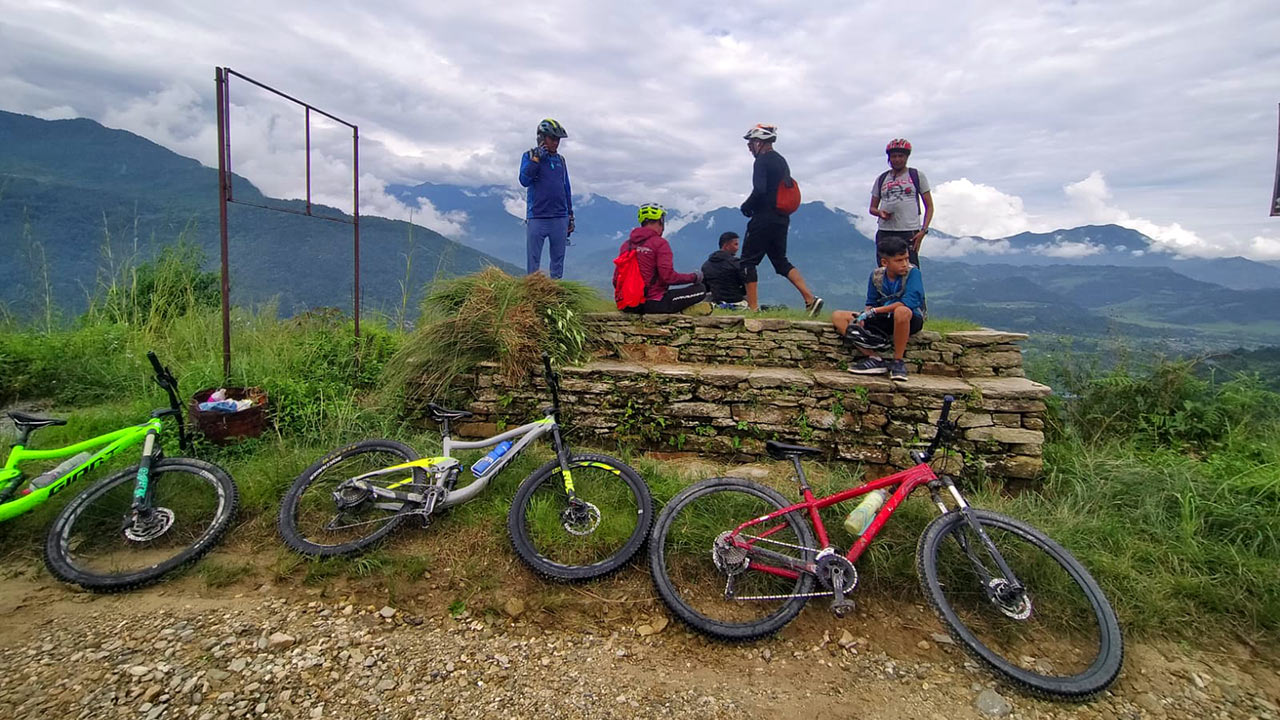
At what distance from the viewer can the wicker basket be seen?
427cm

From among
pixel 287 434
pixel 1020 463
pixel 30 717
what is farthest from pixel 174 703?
pixel 1020 463

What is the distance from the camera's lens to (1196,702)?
2.43 m

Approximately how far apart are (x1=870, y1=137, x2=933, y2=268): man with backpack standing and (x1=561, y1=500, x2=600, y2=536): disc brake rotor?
453cm

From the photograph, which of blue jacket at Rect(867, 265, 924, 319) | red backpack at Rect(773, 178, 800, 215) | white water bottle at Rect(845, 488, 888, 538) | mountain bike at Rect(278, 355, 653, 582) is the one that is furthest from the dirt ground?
red backpack at Rect(773, 178, 800, 215)

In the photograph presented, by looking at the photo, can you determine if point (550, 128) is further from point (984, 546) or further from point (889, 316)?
point (984, 546)

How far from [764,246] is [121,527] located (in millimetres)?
6149

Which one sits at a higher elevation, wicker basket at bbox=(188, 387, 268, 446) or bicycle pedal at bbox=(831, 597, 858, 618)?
wicker basket at bbox=(188, 387, 268, 446)

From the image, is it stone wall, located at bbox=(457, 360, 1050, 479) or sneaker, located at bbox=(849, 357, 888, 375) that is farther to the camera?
sneaker, located at bbox=(849, 357, 888, 375)

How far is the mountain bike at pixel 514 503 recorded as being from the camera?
326 centimetres

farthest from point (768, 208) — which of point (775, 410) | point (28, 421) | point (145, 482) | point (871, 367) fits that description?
point (28, 421)

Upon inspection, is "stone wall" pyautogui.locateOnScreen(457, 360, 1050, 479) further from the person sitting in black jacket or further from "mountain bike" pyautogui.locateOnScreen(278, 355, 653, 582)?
the person sitting in black jacket

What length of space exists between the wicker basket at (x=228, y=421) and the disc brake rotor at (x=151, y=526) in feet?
3.32

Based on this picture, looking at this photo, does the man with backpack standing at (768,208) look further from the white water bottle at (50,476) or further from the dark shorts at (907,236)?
the white water bottle at (50,476)

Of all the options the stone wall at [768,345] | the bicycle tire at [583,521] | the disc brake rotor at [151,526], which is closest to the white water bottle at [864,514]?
the bicycle tire at [583,521]
